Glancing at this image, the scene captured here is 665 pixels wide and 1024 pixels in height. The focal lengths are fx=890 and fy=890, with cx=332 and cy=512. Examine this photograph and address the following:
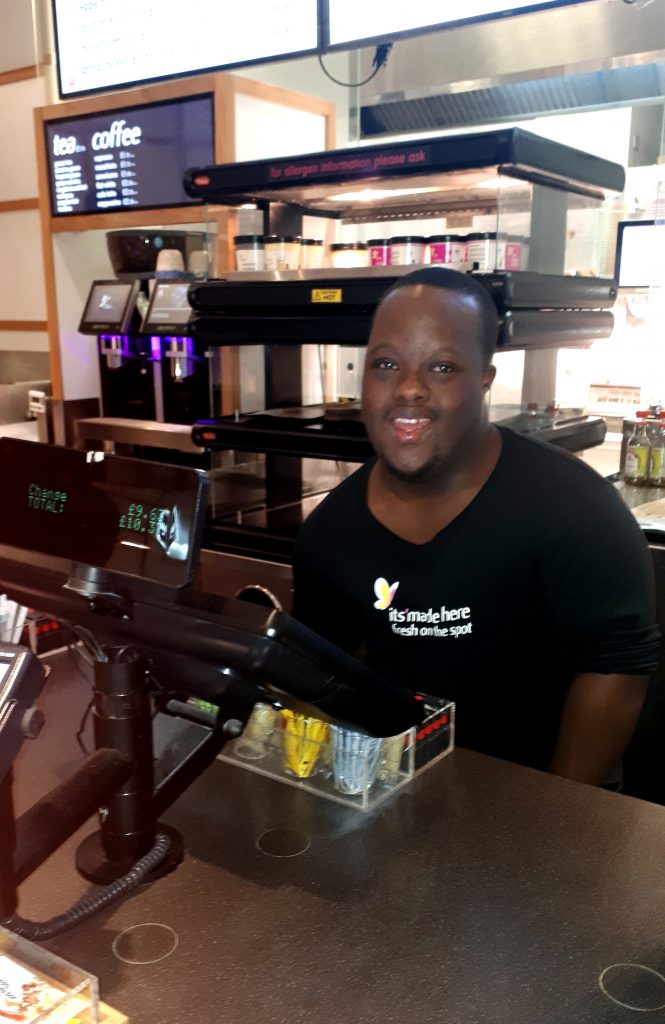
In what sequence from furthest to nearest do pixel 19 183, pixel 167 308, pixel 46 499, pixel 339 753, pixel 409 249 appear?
pixel 19 183 < pixel 167 308 < pixel 409 249 < pixel 339 753 < pixel 46 499

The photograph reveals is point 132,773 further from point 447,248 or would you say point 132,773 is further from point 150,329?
point 150,329

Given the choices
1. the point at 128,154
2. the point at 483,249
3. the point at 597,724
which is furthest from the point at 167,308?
the point at 597,724

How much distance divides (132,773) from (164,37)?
7.85 ft

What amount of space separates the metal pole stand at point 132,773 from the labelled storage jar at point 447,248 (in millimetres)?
1459

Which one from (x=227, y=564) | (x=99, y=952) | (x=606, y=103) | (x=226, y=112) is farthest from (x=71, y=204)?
(x=99, y=952)

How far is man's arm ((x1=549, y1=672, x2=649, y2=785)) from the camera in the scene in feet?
4.29

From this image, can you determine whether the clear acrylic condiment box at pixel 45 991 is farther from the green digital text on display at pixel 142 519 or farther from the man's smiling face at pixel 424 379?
the man's smiling face at pixel 424 379

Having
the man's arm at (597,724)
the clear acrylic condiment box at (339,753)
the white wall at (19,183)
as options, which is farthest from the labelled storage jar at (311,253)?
the white wall at (19,183)

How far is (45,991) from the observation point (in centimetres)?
64

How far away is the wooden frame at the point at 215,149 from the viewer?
2451 mm

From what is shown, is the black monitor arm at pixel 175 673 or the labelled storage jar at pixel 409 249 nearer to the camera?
the black monitor arm at pixel 175 673

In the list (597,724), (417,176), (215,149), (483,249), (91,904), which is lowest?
(597,724)

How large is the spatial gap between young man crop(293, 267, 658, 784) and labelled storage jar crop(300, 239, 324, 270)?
0.97m

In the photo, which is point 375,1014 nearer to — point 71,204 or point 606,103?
point 606,103
